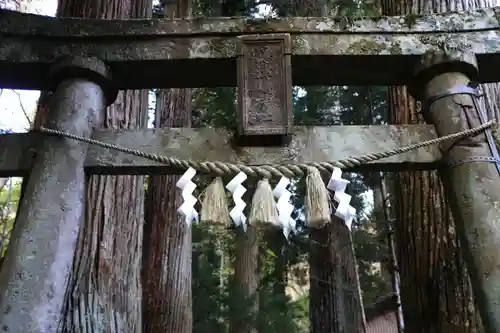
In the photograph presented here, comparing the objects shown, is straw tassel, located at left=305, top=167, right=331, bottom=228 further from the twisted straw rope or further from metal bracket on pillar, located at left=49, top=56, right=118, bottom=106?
metal bracket on pillar, located at left=49, top=56, right=118, bottom=106

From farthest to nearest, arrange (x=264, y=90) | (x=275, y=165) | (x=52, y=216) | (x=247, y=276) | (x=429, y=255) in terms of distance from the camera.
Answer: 1. (x=247, y=276)
2. (x=429, y=255)
3. (x=264, y=90)
4. (x=275, y=165)
5. (x=52, y=216)

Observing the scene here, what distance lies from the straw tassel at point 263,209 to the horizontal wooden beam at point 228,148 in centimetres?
12

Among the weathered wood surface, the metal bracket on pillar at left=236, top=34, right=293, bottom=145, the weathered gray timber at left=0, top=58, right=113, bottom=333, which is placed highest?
the weathered wood surface

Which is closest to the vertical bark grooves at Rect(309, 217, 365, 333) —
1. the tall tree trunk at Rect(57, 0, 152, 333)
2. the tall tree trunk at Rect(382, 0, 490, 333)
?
the tall tree trunk at Rect(382, 0, 490, 333)

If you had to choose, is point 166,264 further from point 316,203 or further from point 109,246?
point 316,203

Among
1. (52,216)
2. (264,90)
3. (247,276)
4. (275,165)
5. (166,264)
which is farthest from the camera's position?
(247,276)

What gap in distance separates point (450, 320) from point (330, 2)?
4207 mm

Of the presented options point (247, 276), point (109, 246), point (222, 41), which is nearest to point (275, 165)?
point (222, 41)

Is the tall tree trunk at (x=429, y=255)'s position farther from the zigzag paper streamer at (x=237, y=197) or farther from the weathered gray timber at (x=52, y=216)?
the weathered gray timber at (x=52, y=216)

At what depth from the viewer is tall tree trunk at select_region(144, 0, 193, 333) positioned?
413cm

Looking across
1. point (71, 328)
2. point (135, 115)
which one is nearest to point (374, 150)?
point (71, 328)

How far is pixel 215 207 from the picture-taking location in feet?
5.52

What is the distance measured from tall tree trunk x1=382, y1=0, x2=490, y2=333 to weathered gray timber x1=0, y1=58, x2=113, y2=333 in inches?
68.1

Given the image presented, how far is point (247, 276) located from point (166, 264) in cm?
248
